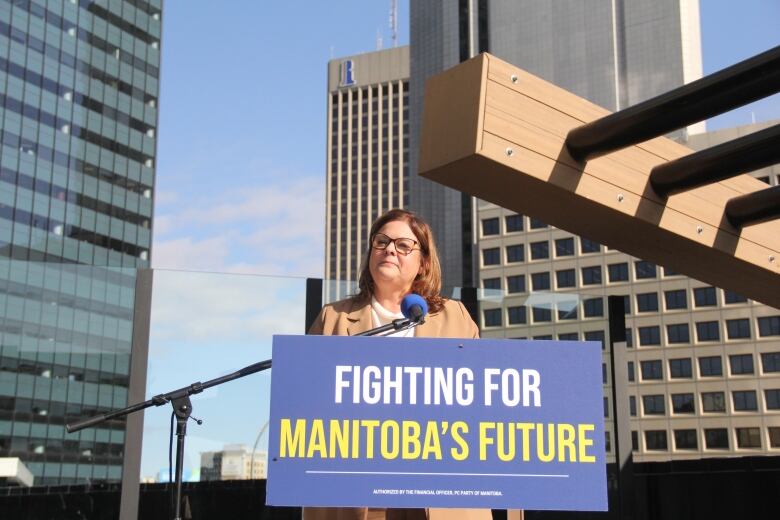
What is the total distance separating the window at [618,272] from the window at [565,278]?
3534 millimetres

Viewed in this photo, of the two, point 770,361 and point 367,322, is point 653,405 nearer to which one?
point 770,361

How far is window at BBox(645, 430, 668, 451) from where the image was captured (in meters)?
83.0

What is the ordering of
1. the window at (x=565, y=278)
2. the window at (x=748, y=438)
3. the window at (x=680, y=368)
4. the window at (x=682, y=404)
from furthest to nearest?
the window at (x=565, y=278) < the window at (x=680, y=368) < the window at (x=682, y=404) < the window at (x=748, y=438)

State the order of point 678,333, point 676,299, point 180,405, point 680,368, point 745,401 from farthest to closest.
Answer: point 676,299, point 678,333, point 680,368, point 745,401, point 180,405

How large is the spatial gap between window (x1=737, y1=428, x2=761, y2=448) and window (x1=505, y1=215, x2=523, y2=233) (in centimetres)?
2675

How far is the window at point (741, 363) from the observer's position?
83312 mm

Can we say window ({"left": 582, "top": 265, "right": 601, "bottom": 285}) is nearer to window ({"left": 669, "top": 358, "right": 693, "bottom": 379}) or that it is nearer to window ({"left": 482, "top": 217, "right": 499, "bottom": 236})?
window ({"left": 482, "top": 217, "right": 499, "bottom": 236})

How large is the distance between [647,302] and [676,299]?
2.63 metres

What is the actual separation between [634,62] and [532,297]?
7963cm

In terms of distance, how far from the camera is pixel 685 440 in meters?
83.0

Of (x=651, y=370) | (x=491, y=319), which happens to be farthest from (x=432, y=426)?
(x=651, y=370)

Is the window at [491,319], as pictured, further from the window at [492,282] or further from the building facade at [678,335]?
the window at [492,282]

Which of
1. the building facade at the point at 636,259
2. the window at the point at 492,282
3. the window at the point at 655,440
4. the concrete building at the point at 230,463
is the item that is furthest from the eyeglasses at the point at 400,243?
the window at the point at 492,282

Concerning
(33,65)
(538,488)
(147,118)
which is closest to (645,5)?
(147,118)
